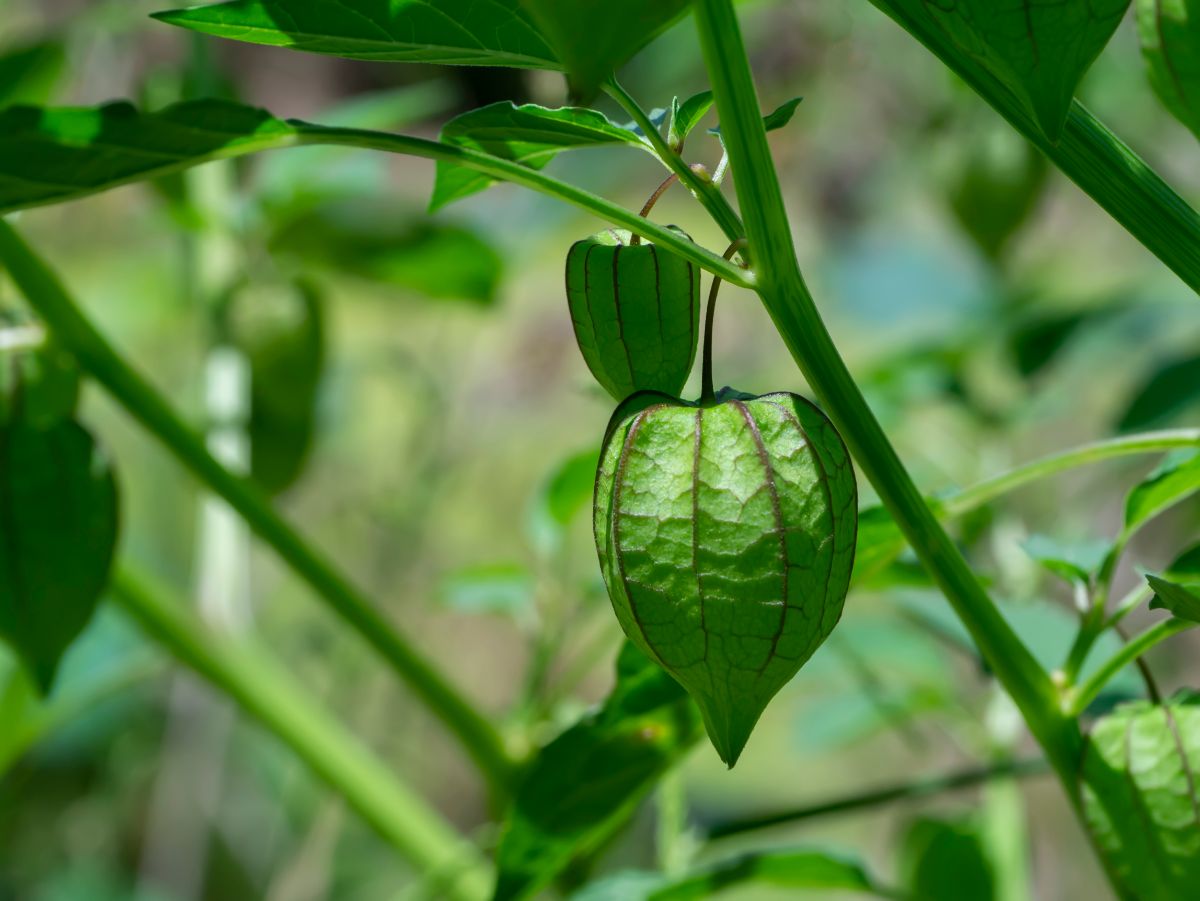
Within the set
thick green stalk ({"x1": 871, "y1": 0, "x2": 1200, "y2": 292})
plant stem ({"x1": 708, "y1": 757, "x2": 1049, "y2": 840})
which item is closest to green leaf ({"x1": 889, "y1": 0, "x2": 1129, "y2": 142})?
thick green stalk ({"x1": 871, "y1": 0, "x2": 1200, "y2": 292})

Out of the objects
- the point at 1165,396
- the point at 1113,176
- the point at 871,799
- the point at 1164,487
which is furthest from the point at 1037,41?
the point at 1165,396

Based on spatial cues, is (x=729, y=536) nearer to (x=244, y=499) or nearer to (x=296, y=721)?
(x=244, y=499)

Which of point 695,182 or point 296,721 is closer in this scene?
point 695,182

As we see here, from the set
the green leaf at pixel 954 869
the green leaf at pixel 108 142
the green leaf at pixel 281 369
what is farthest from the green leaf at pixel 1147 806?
the green leaf at pixel 281 369

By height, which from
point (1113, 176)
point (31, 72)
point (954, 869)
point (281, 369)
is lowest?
point (954, 869)

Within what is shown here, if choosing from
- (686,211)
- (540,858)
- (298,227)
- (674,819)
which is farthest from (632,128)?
(686,211)

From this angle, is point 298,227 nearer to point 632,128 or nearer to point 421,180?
point 632,128
